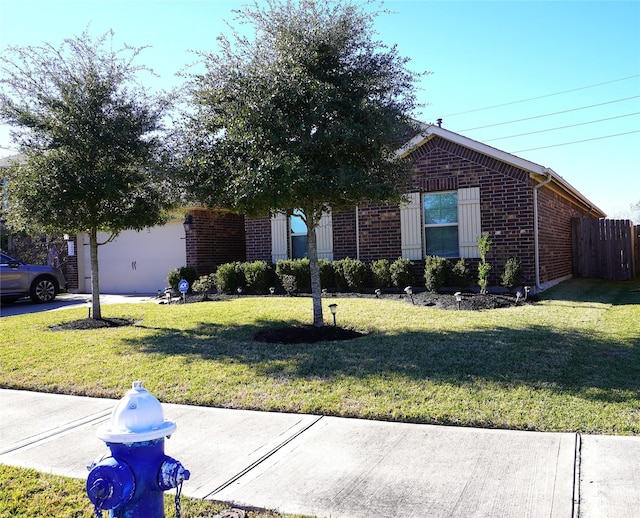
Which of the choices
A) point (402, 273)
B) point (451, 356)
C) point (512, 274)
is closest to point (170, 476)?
point (451, 356)

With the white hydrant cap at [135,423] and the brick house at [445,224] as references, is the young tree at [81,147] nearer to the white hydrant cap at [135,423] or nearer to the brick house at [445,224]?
the brick house at [445,224]

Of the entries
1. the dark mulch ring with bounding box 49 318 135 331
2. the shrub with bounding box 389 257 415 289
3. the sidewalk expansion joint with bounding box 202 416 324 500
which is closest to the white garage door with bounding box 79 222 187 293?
the dark mulch ring with bounding box 49 318 135 331

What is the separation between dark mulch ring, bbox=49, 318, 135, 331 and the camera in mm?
9570

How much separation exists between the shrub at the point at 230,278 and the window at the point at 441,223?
4815mm

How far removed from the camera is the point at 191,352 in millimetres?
7074

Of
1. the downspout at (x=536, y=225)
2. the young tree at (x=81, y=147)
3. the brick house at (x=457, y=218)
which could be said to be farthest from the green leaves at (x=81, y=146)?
the downspout at (x=536, y=225)

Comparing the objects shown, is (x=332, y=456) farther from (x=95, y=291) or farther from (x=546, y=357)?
(x=95, y=291)

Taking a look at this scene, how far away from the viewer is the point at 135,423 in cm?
214

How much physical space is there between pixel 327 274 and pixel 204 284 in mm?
3367

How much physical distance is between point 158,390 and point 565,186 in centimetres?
1228

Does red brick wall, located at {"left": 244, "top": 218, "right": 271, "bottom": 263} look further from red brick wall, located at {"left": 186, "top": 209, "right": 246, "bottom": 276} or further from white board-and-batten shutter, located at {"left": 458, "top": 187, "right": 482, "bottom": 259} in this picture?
white board-and-batten shutter, located at {"left": 458, "top": 187, "right": 482, "bottom": 259}

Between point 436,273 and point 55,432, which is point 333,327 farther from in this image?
point 55,432

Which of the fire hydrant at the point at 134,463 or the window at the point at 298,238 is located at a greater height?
the window at the point at 298,238

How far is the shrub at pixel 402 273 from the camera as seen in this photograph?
12266 millimetres
